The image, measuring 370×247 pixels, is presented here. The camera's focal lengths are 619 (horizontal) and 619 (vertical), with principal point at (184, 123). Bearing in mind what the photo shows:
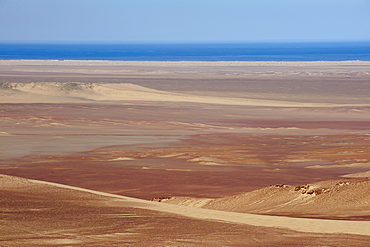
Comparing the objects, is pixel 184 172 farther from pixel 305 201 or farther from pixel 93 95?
pixel 93 95

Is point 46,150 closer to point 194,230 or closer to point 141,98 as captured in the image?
point 194,230

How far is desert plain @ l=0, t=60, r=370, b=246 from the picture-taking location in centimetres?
848

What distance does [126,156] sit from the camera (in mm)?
17703

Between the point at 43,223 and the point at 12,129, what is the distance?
1658cm

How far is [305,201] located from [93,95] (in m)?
31.0

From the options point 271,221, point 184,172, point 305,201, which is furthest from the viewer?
point 184,172

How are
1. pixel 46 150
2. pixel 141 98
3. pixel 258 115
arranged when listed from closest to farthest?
pixel 46 150, pixel 258 115, pixel 141 98

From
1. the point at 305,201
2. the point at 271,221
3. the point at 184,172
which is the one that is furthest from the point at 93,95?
the point at 271,221

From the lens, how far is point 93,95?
41.0 metres

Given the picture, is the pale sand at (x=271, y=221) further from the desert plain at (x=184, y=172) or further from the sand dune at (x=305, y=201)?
the sand dune at (x=305, y=201)

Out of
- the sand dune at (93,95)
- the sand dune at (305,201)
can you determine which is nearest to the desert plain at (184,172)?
the sand dune at (305,201)

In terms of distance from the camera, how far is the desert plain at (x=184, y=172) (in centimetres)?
848

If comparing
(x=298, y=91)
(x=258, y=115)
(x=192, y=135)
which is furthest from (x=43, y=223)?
(x=298, y=91)

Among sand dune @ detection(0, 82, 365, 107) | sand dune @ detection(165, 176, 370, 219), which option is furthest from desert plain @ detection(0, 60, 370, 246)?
sand dune @ detection(0, 82, 365, 107)
